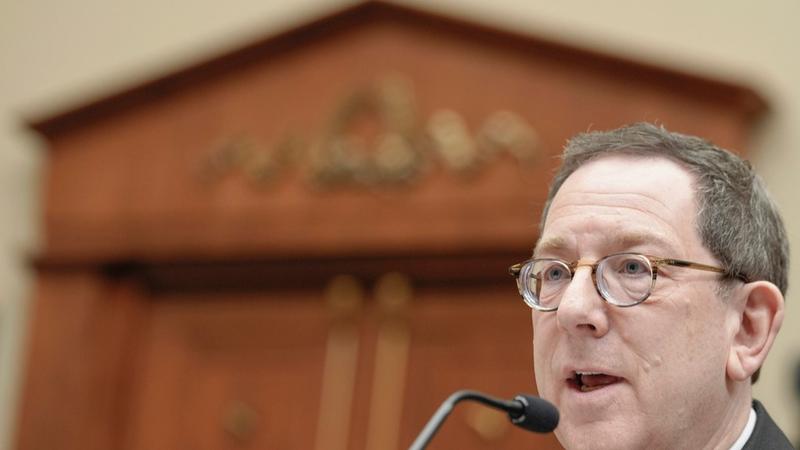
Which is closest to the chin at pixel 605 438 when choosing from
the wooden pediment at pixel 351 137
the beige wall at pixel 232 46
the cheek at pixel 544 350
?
the cheek at pixel 544 350

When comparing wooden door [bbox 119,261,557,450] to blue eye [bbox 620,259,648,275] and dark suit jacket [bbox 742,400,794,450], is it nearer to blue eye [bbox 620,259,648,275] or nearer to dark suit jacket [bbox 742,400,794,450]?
dark suit jacket [bbox 742,400,794,450]

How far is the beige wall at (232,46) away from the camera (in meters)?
4.04

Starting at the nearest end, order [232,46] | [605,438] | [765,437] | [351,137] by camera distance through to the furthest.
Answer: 1. [605,438]
2. [765,437]
3. [351,137]
4. [232,46]

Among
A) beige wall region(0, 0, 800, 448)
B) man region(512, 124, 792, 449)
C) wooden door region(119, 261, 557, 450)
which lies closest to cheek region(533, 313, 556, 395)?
man region(512, 124, 792, 449)

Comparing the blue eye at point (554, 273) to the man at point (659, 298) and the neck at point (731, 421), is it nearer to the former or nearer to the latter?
the man at point (659, 298)

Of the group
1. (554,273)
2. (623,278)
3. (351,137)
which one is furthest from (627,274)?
(351,137)

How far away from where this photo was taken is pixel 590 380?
6.57ft

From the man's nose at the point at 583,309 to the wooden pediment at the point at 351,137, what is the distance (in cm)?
203

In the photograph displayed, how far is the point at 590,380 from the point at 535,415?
0.11 m

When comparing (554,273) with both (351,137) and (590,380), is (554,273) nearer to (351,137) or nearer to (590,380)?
(590,380)

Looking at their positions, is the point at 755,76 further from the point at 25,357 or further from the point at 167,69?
the point at 25,357

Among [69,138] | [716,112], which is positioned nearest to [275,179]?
[69,138]

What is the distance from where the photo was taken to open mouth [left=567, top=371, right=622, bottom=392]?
1983 millimetres

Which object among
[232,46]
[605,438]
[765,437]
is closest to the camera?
[605,438]
